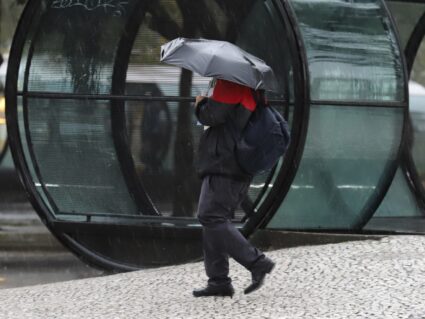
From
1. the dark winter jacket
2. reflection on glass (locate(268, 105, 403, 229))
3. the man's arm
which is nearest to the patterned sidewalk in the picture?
reflection on glass (locate(268, 105, 403, 229))

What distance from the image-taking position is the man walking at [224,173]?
280 inches

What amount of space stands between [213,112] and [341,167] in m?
2.23

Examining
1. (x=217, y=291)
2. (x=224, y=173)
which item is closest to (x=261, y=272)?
(x=217, y=291)

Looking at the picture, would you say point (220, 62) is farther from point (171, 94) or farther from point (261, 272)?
point (171, 94)

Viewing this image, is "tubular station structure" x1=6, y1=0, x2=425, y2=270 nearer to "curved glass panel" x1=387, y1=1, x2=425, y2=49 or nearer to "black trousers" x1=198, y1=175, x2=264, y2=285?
"curved glass panel" x1=387, y1=1, x2=425, y2=49

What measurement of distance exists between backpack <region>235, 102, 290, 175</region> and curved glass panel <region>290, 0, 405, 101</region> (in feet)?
6.18

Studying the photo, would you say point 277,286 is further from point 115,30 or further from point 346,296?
point 115,30

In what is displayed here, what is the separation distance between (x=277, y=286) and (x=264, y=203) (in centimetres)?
119

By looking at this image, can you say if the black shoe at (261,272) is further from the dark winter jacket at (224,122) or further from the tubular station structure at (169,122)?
the tubular station structure at (169,122)

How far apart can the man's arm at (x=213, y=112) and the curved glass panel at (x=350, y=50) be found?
1948 mm

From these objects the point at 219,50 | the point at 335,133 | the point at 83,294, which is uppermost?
the point at 219,50

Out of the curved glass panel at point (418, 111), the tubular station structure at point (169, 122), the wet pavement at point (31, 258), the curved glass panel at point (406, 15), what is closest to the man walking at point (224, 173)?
the tubular station structure at point (169, 122)

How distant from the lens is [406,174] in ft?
32.3

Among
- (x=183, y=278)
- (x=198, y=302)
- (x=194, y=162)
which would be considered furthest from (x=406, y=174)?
(x=198, y=302)
